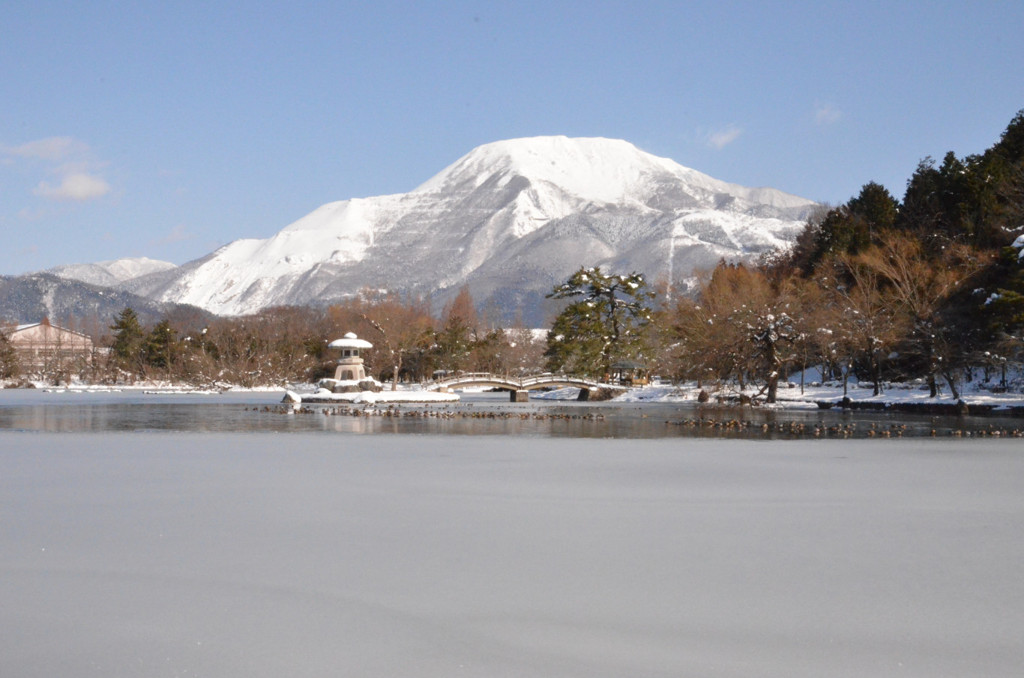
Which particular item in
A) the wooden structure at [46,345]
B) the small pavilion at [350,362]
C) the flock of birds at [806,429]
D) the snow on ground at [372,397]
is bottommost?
the flock of birds at [806,429]

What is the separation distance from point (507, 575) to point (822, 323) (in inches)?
1671

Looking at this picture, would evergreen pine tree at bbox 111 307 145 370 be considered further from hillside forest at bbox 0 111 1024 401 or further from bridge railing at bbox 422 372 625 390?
bridge railing at bbox 422 372 625 390

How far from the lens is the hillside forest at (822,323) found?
138ft

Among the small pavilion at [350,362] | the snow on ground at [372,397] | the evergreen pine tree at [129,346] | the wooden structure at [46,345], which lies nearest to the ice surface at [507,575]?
the snow on ground at [372,397]

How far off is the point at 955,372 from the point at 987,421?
46.2 feet

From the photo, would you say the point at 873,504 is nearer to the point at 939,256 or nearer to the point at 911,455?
the point at 911,455

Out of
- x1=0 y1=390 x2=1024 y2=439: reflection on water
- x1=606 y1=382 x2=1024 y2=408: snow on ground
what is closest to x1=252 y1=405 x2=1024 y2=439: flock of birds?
x1=0 y1=390 x2=1024 y2=439: reflection on water

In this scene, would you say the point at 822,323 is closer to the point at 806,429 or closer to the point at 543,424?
the point at 806,429

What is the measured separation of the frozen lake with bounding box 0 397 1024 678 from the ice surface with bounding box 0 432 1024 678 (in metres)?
0.03

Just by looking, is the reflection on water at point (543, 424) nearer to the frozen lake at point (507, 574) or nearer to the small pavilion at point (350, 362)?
the frozen lake at point (507, 574)

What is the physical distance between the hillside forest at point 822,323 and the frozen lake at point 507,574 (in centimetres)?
2979

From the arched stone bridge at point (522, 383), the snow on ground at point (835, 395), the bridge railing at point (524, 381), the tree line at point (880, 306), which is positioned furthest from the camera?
the bridge railing at point (524, 381)

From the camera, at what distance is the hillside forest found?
138 feet

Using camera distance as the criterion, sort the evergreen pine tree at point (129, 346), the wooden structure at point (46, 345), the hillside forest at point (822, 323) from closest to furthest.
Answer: the hillside forest at point (822, 323) < the evergreen pine tree at point (129, 346) < the wooden structure at point (46, 345)
